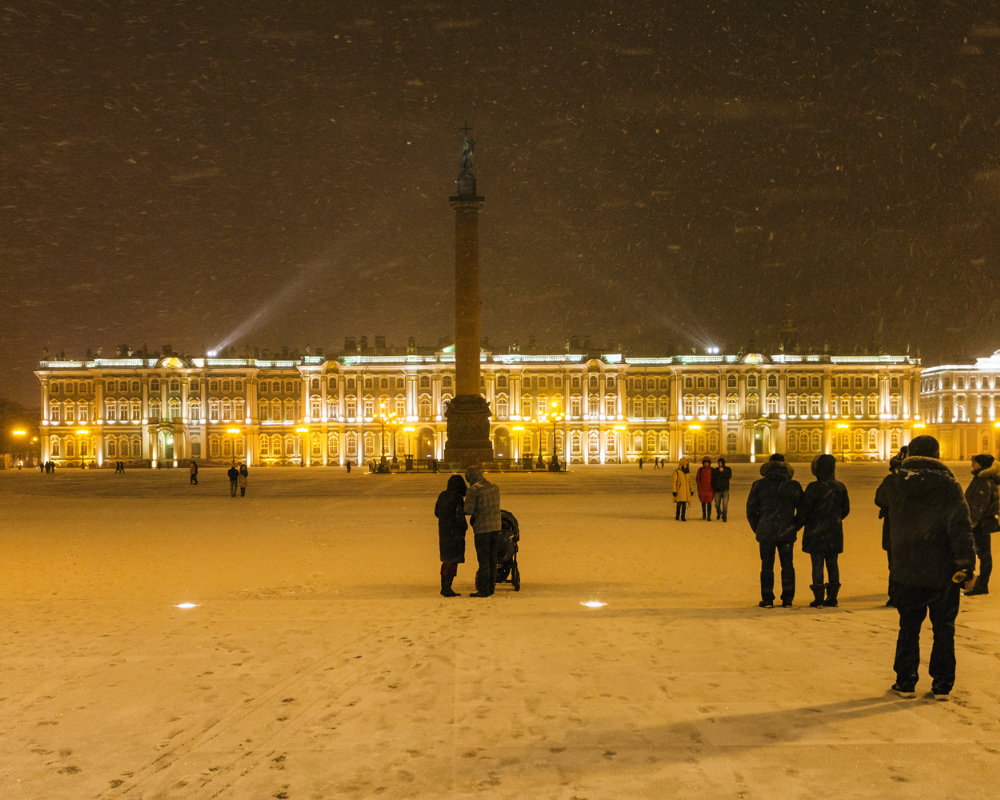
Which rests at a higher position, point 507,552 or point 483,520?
point 483,520

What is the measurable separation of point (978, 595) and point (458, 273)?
Result: 3532 cm

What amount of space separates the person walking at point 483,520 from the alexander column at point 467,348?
32918 mm

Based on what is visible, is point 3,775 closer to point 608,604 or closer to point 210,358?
point 608,604

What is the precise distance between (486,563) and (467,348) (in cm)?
3359

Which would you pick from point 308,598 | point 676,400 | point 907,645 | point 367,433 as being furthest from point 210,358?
point 907,645

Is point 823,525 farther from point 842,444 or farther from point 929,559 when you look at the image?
point 842,444

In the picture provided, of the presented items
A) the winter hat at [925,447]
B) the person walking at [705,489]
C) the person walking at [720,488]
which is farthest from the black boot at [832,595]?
the person walking at [705,489]

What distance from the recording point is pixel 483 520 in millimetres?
8906

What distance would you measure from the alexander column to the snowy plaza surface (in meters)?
30.9

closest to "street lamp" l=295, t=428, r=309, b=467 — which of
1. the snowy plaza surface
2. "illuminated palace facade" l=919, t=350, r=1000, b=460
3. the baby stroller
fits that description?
"illuminated palace facade" l=919, t=350, r=1000, b=460

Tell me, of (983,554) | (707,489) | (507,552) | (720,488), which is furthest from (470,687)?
(707,489)

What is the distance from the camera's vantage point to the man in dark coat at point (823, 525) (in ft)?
27.1

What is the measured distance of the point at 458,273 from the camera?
140 feet

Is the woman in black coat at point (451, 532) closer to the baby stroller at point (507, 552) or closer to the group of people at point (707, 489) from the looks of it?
the baby stroller at point (507, 552)
